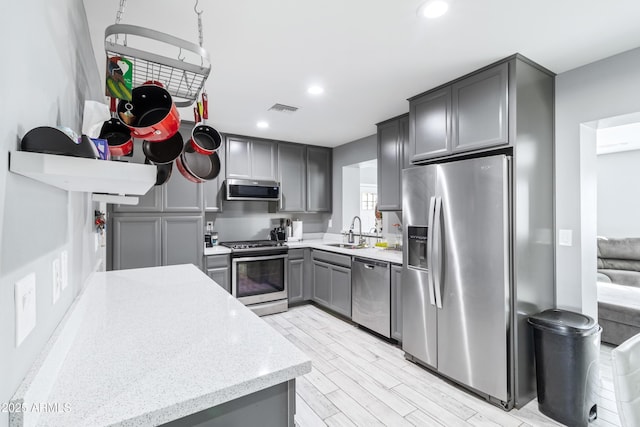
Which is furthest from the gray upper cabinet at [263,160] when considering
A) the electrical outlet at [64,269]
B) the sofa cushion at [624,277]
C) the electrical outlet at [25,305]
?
the sofa cushion at [624,277]

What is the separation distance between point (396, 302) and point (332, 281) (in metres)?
1.06

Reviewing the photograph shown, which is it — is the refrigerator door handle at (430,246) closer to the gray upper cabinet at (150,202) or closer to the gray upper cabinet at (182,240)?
the gray upper cabinet at (182,240)

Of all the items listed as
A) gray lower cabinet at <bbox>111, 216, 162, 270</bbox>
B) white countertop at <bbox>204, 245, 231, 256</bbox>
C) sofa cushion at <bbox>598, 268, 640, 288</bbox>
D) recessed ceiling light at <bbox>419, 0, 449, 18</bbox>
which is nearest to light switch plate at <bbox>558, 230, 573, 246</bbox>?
recessed ceiling light at <bbox>419, 0, 449, 18</bbox>

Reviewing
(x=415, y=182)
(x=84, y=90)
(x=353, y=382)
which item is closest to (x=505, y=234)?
(x=415, y=182)

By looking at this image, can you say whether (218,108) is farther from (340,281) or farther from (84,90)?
(340,281)

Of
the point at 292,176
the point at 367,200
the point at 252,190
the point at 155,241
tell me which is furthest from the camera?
the point at 367,200

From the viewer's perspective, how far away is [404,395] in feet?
7.30

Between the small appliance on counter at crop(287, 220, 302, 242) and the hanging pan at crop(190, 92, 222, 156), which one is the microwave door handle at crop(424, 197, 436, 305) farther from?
the small appliance on counter at crop(287, 220, 302, 242)

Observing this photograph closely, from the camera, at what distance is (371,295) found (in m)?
3.28

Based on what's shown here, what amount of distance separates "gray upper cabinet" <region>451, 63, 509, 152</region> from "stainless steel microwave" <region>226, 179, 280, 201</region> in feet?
8.41

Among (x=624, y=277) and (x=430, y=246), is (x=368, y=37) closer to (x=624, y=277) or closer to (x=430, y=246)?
(x=430, y=246)

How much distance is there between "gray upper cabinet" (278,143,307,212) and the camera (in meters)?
4.46

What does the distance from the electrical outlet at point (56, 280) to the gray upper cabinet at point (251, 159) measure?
123 inches

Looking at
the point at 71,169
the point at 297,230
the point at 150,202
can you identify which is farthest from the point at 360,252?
the point at 71,169
